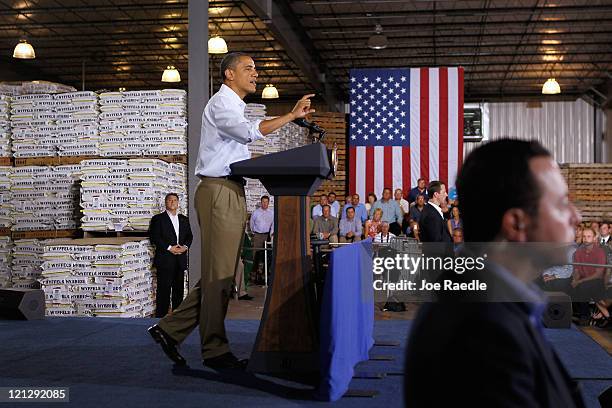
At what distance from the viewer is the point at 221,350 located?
4.12 metres

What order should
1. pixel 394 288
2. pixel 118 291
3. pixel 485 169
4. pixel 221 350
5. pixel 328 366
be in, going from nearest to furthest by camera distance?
1. pixel 485 169
2. pixel 328 366
3. pixel 221 350
4. pixel 118 291
5. pixel 394 288

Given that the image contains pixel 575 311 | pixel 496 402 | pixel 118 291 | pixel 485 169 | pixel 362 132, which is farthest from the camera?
pixel 362 132

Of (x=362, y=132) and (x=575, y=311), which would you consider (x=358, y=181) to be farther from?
(x=575, y=311)

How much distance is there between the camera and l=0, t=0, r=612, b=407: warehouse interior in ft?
27.1

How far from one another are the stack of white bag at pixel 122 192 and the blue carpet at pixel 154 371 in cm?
260

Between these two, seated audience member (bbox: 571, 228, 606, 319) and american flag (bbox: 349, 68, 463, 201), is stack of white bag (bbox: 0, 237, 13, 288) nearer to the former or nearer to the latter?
seated audience member (bbox: 571, 228, 606, 319)

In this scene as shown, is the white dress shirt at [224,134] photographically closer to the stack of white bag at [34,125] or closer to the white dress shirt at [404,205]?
the stack of white bag at [34,125]

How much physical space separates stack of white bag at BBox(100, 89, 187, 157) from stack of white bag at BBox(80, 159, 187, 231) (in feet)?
0.75

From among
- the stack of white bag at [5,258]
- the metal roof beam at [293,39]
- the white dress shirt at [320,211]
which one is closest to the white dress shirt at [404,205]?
the white dress shirt at [320,211]

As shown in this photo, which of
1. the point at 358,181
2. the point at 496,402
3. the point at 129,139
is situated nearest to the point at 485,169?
the point at 496,402

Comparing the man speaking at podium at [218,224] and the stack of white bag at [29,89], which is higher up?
the stack of white bag at [29,89]

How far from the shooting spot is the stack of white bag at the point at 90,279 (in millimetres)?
7941

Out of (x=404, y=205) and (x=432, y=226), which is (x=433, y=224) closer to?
(x=432, y=226)

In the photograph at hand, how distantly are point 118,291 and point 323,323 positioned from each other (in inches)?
191
